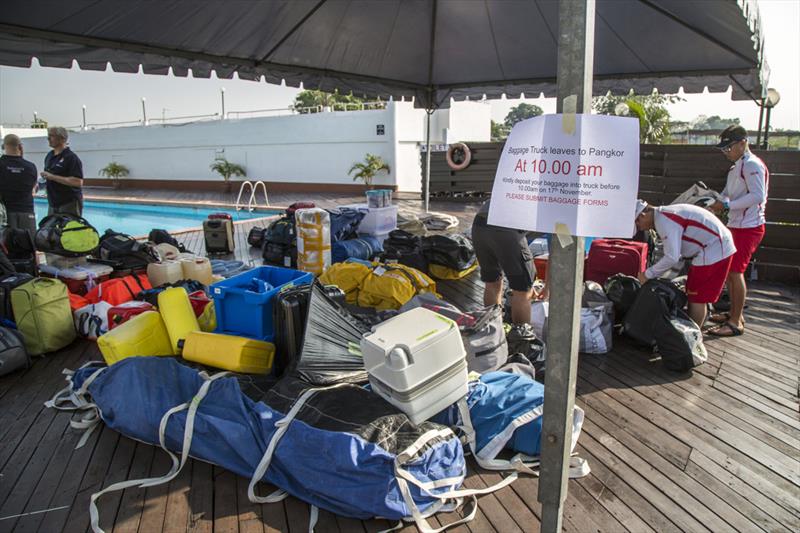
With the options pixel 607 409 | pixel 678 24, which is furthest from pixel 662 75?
pixel 607 409

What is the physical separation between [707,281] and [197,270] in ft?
14.5

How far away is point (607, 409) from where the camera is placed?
266 centimetres

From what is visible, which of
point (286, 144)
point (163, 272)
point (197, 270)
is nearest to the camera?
point (163, 272)

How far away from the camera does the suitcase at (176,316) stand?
9.66 feet

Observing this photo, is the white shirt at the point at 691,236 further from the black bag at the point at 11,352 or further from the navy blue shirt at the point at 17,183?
the navy blue shirt at the point at 17,183

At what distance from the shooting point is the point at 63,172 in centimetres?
482

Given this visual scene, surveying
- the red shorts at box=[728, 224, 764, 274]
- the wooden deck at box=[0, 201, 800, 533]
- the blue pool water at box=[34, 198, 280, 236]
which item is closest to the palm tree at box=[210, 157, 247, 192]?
the blue pool water at box=[34, 198, 280, 236]

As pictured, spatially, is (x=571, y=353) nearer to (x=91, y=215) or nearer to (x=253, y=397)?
(x=253, y=397)

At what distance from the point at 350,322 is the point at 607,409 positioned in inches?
60.9

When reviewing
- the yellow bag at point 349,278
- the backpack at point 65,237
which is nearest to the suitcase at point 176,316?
the yellow bag at point 349,278

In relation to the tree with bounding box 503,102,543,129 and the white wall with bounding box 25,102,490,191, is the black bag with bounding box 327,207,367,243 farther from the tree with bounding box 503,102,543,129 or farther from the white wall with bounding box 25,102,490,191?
the white wall with bounding box 25,102,490,191

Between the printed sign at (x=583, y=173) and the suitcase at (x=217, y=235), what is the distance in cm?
580

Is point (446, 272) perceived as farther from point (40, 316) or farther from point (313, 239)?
point (40, 316)

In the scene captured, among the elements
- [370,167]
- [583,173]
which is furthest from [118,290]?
[370,167]
